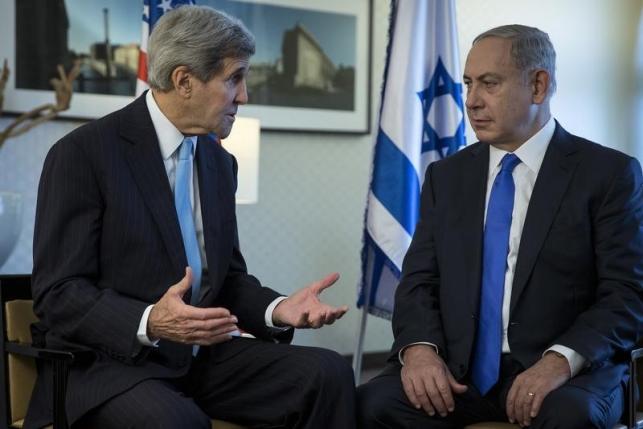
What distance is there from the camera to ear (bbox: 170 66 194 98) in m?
2.41

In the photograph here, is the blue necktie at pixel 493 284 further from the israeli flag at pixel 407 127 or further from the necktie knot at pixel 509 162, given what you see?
the israeli flag at pixel 407 127

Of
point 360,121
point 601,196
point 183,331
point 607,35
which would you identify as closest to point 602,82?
point 607,35

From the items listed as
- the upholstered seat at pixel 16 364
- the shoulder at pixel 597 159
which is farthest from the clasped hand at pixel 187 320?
the shoulder at pixel 597 159

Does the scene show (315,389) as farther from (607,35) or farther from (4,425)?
(607,35)

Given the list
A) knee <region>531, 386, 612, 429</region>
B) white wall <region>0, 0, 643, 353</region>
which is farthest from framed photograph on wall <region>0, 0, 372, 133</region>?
knee <region>531, 386, 612, 429</region>

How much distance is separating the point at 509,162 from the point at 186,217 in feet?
3.14

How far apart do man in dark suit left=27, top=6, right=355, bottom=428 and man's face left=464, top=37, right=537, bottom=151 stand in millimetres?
692

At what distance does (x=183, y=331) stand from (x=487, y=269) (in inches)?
37.1

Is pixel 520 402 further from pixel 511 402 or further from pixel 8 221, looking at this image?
pixel 8 221

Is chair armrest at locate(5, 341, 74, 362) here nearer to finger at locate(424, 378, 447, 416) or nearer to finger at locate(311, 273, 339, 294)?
finger at locate(311, 273, 339, 294)

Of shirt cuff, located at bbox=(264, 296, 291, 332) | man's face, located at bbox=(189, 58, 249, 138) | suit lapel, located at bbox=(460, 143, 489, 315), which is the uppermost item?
man's face, located at bbox=(189, 58, 249, 138)

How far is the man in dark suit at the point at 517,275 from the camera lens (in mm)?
2445

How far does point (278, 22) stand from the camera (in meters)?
5.12

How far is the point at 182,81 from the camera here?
2432mm
